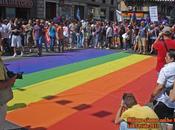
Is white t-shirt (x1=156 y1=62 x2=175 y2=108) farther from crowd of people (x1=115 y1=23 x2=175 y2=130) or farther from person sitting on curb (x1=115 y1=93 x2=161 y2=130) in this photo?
person sitting on curb (x1=115 y1=93 x2=161 y2=130)

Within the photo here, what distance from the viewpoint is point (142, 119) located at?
5195 millimetres

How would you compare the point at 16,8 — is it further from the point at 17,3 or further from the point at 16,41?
the point at 16,41

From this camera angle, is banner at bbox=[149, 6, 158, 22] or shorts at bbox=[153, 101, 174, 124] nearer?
shorts at bbox=[153, 101, 174, 124]

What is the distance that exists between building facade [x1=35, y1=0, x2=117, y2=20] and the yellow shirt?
35.1m

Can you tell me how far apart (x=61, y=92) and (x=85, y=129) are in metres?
3.78

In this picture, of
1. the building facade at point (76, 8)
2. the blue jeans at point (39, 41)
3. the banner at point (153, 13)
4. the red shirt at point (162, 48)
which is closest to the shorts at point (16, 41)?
the blue jeans at point (39, 41)

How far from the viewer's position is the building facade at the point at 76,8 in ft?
134

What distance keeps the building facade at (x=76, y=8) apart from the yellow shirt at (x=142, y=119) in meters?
35.1

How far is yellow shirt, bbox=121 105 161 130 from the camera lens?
16.9 feet

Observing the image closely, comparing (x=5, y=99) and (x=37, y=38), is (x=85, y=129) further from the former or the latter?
(x=37, y=38)

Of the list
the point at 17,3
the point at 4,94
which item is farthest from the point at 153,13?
the point at 4,94

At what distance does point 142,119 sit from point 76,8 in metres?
43.0

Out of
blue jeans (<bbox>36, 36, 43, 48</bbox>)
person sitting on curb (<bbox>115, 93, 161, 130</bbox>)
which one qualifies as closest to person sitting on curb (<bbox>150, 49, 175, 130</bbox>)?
person sitting on curb (<bbox>115, 93, 161, 130</bbox>)

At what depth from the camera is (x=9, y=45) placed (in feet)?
69.6
